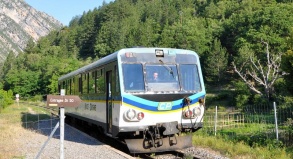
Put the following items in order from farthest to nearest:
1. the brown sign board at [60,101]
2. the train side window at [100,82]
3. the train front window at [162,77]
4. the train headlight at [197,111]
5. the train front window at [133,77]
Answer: the train side window at [100,82] < the train headlight at [197,111] < the train front window at [162,77] < the train front window at [133,77] < the brown sign board at [60,101]

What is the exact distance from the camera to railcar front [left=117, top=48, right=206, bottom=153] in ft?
34.7

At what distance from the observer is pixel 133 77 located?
10836 mm

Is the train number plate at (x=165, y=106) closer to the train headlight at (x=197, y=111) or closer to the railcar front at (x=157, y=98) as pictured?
the railcar front at (x=157, y=98)

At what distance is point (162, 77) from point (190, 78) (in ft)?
3.18

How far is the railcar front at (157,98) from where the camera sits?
34.7 feet

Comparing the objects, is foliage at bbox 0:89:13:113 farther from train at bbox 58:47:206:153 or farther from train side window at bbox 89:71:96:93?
train at bbox 58:47:206:153

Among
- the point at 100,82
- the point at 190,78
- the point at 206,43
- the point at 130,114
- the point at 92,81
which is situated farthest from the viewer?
the point at 206,43

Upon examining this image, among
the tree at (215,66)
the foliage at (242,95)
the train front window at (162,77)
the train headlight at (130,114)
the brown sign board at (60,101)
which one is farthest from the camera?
the tree at (215,66)

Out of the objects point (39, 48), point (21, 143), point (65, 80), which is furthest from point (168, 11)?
point (21, 143)

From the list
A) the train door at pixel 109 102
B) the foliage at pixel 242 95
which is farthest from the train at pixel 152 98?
the foliage at pixel 242 95

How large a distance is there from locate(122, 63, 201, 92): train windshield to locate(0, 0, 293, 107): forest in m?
20.0

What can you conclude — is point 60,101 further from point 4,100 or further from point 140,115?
point 4,100

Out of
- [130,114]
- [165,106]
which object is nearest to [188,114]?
[165,106]

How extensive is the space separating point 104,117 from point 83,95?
4.05 meters
